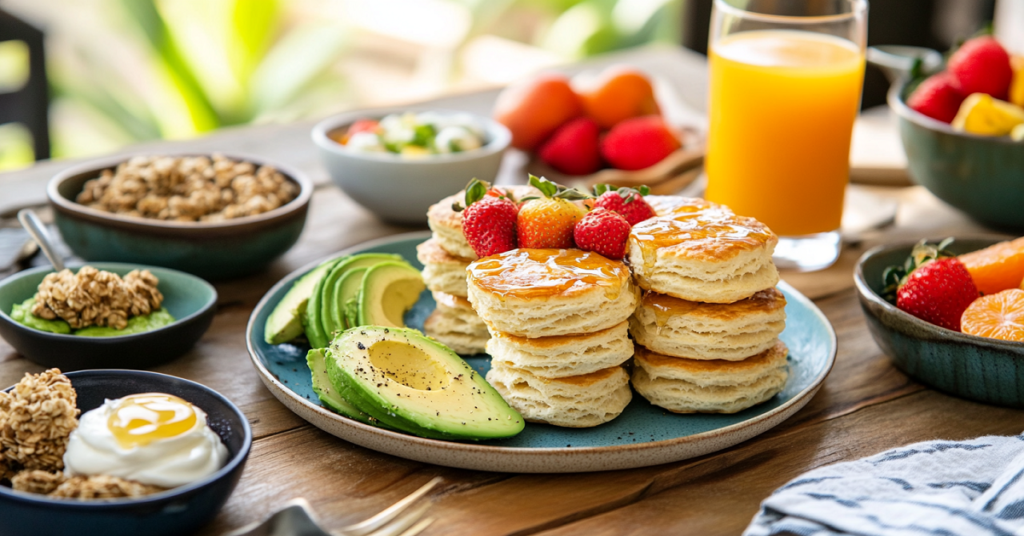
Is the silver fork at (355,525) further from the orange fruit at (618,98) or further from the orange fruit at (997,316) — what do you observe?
the orange fruit at (618,98)

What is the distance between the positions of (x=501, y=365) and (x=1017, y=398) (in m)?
0.83

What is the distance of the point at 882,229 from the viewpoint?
2.27m

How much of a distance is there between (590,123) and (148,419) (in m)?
1.63

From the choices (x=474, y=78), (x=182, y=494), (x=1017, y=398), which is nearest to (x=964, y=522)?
(x=1017, y=398)

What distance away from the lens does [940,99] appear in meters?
2.18

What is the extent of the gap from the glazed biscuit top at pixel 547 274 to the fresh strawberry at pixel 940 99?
1.23 m

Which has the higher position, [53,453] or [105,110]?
[53,453]

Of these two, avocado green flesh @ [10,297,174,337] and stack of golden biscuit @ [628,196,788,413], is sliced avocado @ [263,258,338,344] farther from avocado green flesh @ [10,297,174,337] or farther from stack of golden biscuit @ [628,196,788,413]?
stack of golden biscuit @ [628,196,788,413]

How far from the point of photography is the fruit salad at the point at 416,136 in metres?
2.18

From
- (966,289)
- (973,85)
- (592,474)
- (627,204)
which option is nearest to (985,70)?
(973,85)

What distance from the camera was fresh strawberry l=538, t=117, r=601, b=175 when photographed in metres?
2.41

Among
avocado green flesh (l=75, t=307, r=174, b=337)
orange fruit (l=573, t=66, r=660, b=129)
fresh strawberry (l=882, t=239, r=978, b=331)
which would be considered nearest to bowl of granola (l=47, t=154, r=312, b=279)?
avocado green flesh (l=75, t=307, r=174, b=337)

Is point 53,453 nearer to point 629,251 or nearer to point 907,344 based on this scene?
point 629,251

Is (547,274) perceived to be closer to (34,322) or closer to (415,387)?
(415,387)
